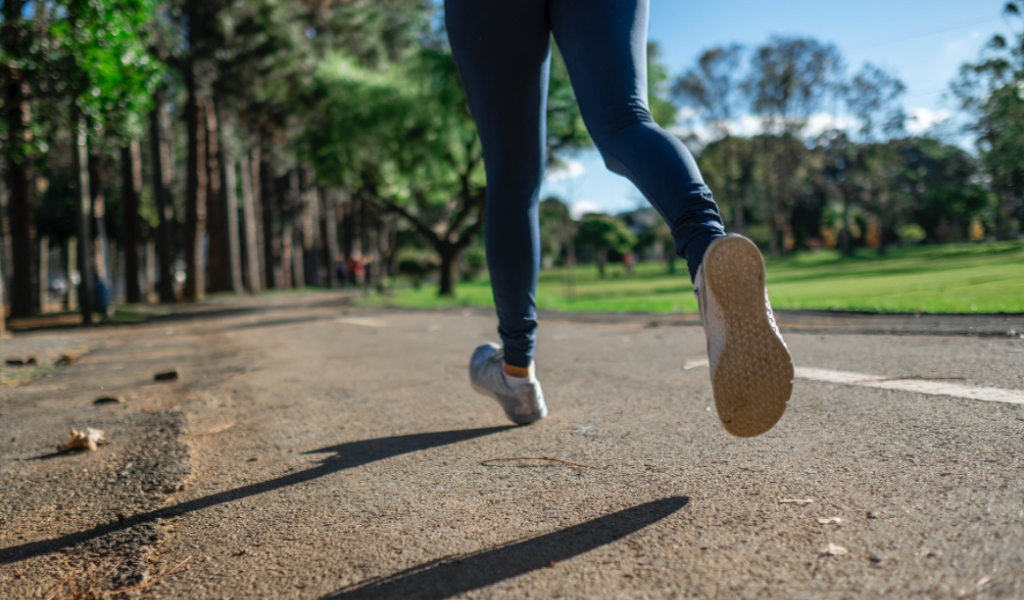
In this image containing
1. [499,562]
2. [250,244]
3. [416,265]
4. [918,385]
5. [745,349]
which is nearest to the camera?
[499,562]

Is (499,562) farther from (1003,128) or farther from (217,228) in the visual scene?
(217,228)

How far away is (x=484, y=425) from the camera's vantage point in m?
2.41

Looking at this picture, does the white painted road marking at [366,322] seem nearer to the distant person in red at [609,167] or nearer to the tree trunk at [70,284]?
the distant person in red at [609,167]

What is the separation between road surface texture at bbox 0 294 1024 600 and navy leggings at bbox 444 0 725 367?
1.65ft

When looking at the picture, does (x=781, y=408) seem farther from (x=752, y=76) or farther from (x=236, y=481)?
(x=752, y=76)

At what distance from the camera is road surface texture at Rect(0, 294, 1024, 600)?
115 centimetres

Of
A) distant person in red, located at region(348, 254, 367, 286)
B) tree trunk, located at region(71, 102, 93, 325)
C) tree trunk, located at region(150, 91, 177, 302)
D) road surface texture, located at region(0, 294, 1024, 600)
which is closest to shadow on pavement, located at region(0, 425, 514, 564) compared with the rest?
road surface texture, located at region(0, 294, 1024, 600)

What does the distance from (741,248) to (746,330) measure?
6.5 inches

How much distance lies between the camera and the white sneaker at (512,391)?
2.28m

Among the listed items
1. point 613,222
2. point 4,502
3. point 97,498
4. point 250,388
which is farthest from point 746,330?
point 613,222

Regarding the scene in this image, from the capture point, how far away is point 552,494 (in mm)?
1570

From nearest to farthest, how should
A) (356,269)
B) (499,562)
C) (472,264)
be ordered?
1. (499,562)
2. (356,269)
3. (472,264)

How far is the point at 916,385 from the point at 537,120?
1549 millimetres

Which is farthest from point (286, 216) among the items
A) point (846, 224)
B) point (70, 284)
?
point (846, 224)
